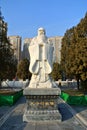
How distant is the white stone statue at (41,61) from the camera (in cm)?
1576

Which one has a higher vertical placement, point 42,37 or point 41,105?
point 42,37

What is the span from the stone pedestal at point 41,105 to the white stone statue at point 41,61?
81 cm

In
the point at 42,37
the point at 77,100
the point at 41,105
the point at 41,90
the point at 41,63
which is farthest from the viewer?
the point at 77,100

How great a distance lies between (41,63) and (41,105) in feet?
8.44

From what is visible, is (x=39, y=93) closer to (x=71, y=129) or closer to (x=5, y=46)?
(x=71, y=129)

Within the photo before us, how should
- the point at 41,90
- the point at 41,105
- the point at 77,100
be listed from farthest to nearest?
1. the point at 77,100
2. the point at 41,105
3. the point at 41,90

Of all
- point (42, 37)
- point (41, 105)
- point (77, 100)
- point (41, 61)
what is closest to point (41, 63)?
point (41, 61)

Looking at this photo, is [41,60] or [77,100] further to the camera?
[77,100]

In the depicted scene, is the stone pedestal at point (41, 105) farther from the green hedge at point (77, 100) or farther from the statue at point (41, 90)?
the green hedge at point (77, 100)

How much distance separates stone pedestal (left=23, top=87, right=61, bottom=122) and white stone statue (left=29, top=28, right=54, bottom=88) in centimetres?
81

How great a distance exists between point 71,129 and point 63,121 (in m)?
2.15

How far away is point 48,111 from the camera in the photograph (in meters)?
15.0

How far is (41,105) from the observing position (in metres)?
15.1

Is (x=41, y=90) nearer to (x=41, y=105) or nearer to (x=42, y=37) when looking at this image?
(x=41, y=105)
